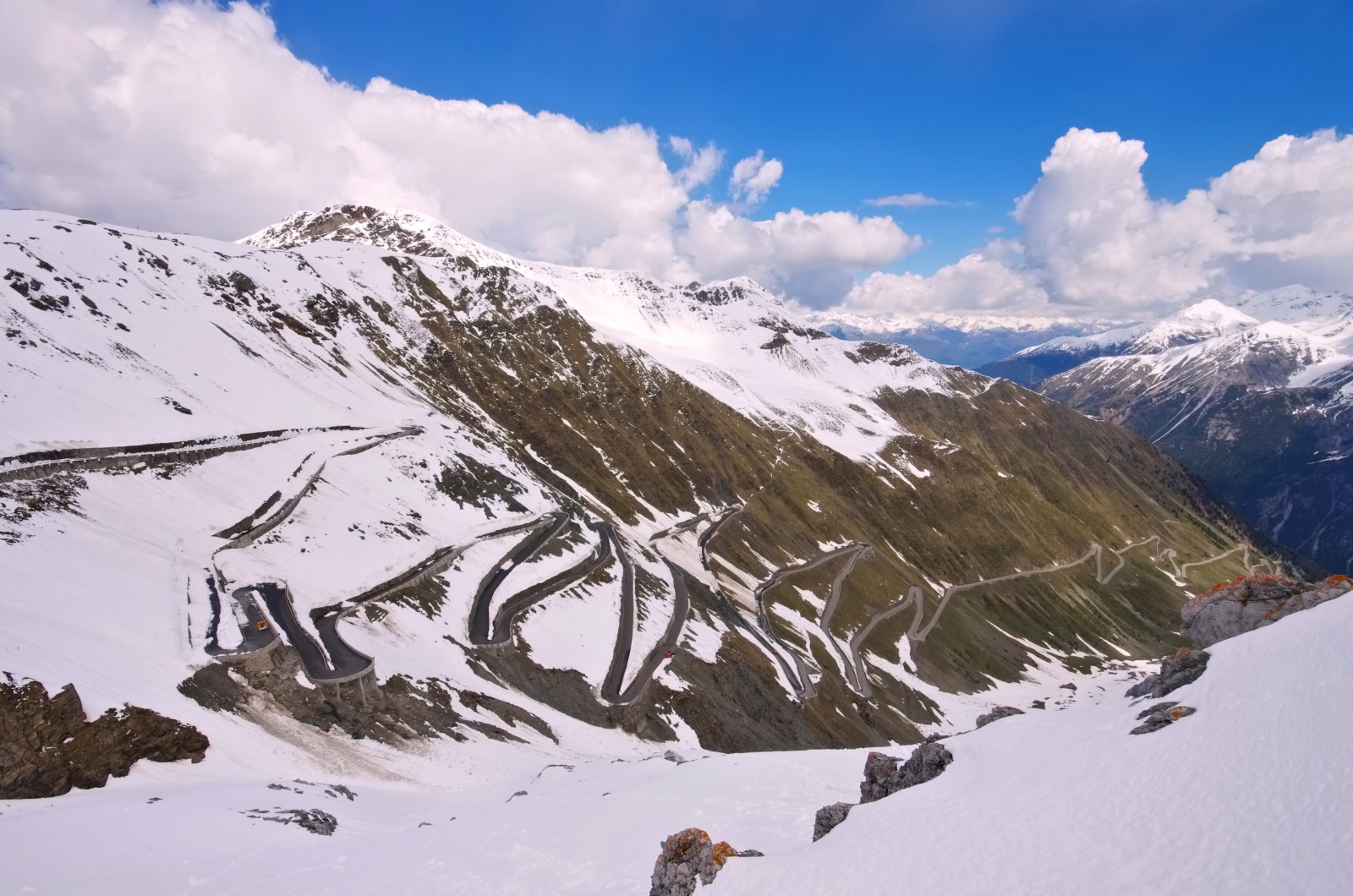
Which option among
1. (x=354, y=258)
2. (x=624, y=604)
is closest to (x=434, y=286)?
(x=354, y=258)

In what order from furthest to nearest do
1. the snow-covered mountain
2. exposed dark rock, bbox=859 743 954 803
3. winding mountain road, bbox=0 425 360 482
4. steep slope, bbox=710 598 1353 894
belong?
1. winding mountain road, bbox=0 425 360 482
2. the snow-covered mountain
3. exposed dark rock, bbox=859 743 954 803
4. steep slope, bbox=710 598 1353 894

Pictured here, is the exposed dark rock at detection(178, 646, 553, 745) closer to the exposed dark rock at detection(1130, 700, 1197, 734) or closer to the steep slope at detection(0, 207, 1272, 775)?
the steep slope at detection(0, 207, 1272, 775)

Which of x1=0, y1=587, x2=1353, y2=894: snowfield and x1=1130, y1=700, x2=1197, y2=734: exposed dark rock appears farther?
x1=1130, y1=700, x2=1197, y2=734: exposed dark rock

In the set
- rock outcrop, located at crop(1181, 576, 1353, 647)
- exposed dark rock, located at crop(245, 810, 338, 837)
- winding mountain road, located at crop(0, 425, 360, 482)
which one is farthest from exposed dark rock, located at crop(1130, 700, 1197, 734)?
winding mountain road, located at crop(0, 425, 360, 482)

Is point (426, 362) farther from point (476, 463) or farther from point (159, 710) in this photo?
point (159, 710)

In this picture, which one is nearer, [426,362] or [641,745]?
[641,745]

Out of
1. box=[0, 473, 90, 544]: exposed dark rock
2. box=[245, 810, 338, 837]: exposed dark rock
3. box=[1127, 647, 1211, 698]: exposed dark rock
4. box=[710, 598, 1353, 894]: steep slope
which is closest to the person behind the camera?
box=[710, 598, 1353, 894]: steep slope
